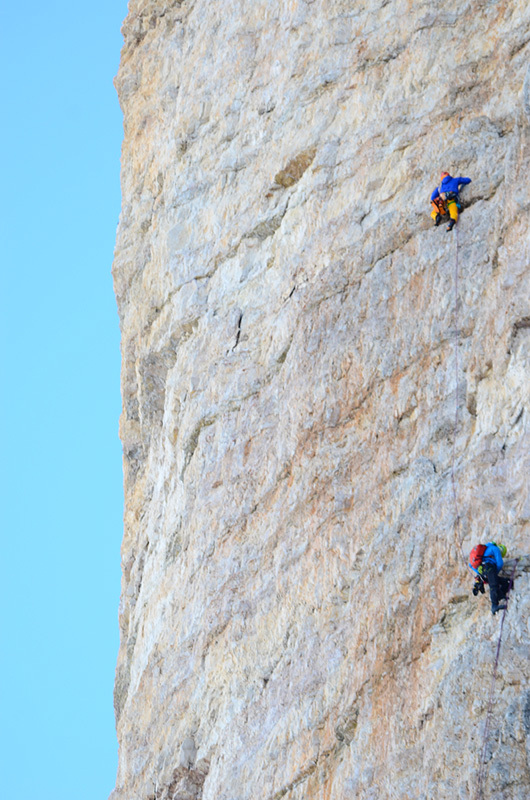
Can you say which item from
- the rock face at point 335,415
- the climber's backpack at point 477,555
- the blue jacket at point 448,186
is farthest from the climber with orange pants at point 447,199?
the climber's backpack at point 477,555

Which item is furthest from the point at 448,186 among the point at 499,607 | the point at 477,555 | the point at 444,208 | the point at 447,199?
the point at 499,607

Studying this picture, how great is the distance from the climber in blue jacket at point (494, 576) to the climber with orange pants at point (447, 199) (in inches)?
223

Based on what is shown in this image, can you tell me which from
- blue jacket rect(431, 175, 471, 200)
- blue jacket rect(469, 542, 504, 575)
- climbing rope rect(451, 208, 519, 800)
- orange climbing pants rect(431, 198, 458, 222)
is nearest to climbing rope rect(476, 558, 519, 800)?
climbing rope rect(451, 208, 519, 800)

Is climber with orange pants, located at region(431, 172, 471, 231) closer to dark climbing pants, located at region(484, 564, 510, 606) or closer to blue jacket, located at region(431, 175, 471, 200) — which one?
blue jacket, located at region(431, 175, 471, 200)

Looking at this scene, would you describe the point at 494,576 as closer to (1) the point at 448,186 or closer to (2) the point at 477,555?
(2) the point at 477,555

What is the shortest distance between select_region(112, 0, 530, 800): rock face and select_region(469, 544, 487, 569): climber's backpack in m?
0.60

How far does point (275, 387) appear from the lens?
20.4 metres

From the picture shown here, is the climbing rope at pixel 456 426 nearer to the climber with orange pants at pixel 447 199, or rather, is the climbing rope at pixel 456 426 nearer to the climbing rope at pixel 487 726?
the climber with orange pants at pixel 447 199

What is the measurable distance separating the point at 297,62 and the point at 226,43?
323cm

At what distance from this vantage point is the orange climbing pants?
1805 cm

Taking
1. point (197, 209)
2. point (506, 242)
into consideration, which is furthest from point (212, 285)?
point (506, 242)

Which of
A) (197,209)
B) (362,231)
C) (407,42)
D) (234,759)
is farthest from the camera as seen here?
(197,209)

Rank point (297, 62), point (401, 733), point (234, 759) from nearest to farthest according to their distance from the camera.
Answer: point (401, 733) → point (234, 759) → point (297, 62)

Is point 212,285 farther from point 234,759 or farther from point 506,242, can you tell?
point 234,759
